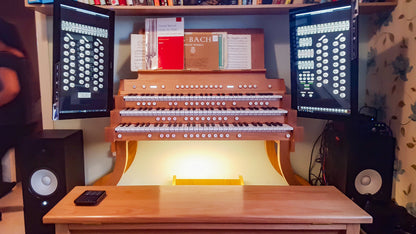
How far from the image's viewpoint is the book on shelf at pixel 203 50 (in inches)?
70.7

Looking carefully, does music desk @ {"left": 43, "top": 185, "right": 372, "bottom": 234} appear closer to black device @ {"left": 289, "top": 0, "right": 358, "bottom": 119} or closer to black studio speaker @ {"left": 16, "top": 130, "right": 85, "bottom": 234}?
black studio speaker @ {"left": 16, "top": 130, "right": 85, "bottom": 234}

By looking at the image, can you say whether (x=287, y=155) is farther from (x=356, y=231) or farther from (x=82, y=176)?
(x=82, y=176)

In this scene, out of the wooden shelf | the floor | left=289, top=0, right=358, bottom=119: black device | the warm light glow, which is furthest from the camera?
the warm light glow

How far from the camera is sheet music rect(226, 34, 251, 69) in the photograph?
5.94 ft

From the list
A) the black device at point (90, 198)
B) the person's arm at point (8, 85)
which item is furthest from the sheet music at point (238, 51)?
the person's arm at point (8, 85)

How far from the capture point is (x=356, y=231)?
3.78ft

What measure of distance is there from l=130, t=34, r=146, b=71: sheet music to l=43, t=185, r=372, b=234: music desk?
0.91 metres

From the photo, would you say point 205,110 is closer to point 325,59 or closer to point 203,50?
point 203,50

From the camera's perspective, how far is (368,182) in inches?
61.4

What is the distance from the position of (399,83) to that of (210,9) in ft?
4.36

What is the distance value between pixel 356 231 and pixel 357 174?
0.47 metres

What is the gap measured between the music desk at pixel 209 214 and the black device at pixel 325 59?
537mm

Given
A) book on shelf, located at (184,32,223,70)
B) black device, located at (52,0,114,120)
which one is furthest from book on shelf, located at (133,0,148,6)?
book on shelf, located at (184,32,223,70)

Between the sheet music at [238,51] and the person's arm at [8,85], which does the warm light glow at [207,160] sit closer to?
the sheet music at [238,51]
